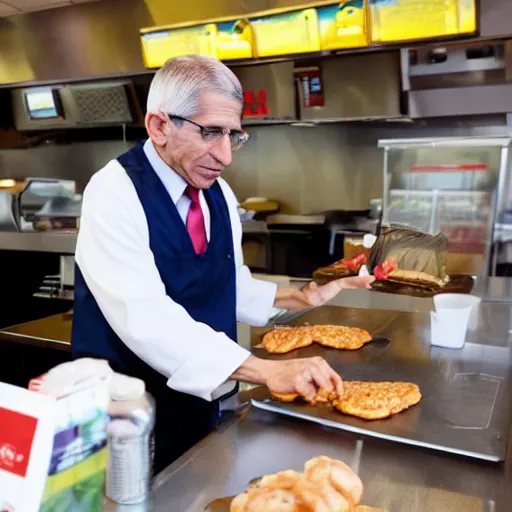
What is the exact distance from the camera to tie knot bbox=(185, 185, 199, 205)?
1.52 meters

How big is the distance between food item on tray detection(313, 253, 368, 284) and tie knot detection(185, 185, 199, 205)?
110 centimetres

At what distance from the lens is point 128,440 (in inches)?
33.1

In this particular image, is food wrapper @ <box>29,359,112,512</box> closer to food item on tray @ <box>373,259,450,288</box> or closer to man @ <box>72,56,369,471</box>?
man @ <box>72,56,369,471</box>

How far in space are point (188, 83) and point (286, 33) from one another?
7.42 ft

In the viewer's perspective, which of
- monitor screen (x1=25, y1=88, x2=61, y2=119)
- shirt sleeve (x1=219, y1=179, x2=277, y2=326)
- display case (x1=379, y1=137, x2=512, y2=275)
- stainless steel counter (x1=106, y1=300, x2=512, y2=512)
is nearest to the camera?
stainless steel counter (x1=106, y1=300, x2=512, y2=512)

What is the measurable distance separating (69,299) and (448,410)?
3.23 meters

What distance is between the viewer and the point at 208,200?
1.63 m

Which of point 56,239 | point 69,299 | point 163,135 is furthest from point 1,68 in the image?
point 163,135

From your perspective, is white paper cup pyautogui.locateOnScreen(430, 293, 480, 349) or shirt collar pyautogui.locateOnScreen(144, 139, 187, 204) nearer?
shirt collar pyautogui.locateOnScreen(144, 139, 187, 204)

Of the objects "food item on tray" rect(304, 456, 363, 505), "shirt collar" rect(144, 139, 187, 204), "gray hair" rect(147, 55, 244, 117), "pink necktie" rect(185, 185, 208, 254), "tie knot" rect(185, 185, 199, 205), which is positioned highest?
"gray hair" rect(147, 55, 244, 117)

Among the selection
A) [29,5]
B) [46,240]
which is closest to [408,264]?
[46,240]

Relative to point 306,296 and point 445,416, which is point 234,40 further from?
point 445,416

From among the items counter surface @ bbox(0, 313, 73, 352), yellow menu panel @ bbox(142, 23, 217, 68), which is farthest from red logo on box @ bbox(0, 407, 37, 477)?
yellow menu panel @ bbox(142, 23, 217, 68)

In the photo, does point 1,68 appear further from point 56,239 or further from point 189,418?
point 189,418
